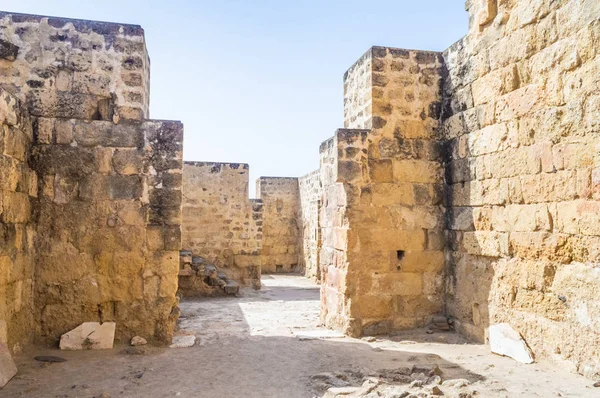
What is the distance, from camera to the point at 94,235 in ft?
16.6

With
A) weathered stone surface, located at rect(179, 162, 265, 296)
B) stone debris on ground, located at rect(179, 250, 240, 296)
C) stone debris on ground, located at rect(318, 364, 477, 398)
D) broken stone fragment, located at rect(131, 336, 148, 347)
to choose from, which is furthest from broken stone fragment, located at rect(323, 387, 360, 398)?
weathered stone surface, located at rect(179, 162, 265, 296)

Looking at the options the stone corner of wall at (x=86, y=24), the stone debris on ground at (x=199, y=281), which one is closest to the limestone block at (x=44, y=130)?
the stone corner of wall at (x=86, y=24)

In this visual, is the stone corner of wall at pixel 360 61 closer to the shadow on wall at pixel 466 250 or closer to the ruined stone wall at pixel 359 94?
the ruined stone wall at pixel 359 94

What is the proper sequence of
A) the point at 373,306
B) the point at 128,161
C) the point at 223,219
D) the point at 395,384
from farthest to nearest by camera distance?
the point at 223,219, the point at 373,306, the point at 128,161, the point at 395,384

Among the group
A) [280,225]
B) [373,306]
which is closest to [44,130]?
[373,306]

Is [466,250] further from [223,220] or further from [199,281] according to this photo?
[223,220]

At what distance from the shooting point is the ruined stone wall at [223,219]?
11523mm

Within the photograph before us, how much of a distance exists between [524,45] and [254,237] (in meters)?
8.20

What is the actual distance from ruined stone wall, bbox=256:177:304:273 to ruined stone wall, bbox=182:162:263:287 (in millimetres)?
4475

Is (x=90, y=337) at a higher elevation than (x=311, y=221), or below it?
below

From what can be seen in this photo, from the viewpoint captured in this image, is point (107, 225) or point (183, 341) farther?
point (183, 341)

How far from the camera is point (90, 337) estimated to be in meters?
4.96

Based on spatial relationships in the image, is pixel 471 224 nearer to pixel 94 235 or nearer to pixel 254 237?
pixel 94 235

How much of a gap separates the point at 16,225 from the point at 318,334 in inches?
132
